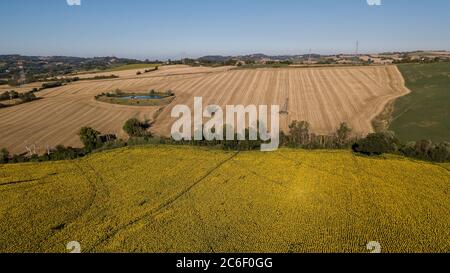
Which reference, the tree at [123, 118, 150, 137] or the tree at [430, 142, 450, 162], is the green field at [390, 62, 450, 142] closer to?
the tree at [430, 142, 450, 162]

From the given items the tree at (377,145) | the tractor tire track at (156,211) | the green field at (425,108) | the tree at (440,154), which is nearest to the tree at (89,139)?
the tractor tire track at (156,211)

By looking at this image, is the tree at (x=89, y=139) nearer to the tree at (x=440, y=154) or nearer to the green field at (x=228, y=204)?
the green field at (x=228, y=204)

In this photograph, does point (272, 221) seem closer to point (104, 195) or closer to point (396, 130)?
point (104, 195)

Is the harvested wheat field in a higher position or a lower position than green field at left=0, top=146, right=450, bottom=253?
higher

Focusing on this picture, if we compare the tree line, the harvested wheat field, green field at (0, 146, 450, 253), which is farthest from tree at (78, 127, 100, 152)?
green field at (0, 146, 450, 253)

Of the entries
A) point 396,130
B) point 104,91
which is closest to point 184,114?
point 104,91

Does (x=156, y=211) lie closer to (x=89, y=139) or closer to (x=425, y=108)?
(x=89, y=139)

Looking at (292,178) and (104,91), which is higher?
(104,91)

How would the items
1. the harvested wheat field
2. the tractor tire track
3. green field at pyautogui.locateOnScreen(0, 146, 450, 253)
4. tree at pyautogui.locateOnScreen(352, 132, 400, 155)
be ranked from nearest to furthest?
green field at pyautogui.locateOnScreen(0, 146, 450, 253)
the tractor tire track
tree at pyautogui.locateOnScreen(352, 132, 400, 155)
the harvested wheat field
